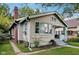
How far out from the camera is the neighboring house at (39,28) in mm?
4461

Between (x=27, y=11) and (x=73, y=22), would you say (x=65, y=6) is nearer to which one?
(x=73, y=22)

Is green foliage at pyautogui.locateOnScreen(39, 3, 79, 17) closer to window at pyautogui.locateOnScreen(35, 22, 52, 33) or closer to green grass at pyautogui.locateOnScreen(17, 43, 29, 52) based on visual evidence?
window at pyautogui.locateOnScreen(35, 22, 52, 33)

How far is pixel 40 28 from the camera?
4.50 m

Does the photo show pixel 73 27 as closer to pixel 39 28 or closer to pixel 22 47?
pixel 39 28

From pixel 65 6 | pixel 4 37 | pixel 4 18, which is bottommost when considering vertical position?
pixel 4 37

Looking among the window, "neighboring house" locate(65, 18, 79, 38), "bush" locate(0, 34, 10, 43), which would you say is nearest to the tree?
the window

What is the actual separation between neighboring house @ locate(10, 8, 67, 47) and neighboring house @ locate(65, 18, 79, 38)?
2.3 inches

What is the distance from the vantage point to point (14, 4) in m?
4.42

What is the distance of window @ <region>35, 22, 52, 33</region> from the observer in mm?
4477

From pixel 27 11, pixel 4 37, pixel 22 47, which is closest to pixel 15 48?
pixel 22 47

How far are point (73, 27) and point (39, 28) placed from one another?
44cm

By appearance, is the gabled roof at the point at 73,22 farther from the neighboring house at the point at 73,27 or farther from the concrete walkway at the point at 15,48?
the concrete walkway at the point at 15,48

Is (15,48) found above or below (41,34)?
below

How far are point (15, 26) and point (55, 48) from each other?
59 cm
